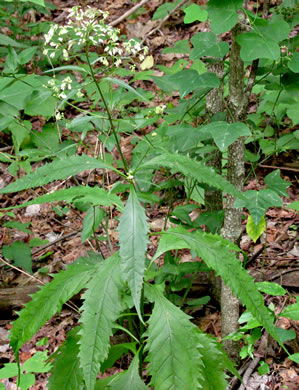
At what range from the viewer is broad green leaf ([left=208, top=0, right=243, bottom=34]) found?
1.48 metres

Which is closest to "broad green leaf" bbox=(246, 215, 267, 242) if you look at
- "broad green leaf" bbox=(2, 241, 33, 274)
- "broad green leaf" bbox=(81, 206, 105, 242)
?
"broad green leaf" bbox=(81, 206, 105, 242)

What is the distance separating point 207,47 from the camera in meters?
1.68

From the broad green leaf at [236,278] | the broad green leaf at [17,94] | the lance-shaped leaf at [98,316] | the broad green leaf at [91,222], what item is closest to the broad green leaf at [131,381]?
the lance-shaped leaf at [98,316]

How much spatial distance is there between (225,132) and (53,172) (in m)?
0.67

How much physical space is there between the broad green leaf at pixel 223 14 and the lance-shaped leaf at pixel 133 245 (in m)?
0.73

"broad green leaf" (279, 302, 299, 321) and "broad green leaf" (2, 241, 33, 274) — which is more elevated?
"broad green leaf" (279, 302, 299, 321)

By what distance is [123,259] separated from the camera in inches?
43.0

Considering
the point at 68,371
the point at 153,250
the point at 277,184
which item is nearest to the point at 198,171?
the point at 277,184

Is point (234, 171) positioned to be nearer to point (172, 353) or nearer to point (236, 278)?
point (236, 278)

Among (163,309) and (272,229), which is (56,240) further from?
(163,309)

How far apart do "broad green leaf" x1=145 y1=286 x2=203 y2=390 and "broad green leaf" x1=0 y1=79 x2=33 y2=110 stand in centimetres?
144

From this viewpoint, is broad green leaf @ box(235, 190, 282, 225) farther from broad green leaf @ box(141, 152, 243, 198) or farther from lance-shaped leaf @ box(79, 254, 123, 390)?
lance-shaped leaf @ box(79, 254, 123, 390)

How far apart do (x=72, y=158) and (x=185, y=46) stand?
2.17m

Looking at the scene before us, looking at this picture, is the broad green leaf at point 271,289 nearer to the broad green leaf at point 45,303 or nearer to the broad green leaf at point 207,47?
the broad green leaf at point 45,303
